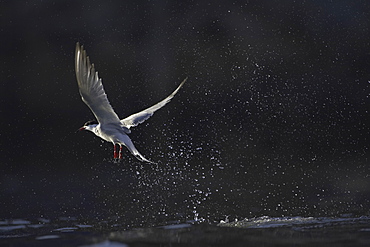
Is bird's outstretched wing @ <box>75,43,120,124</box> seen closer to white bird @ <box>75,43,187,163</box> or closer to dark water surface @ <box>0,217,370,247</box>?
white bird @ <box>75,43,187,163</box>

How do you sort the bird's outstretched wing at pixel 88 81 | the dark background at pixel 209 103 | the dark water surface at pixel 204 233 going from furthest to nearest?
the dark background at pixel 209 103 < the bird's outstretched wing at pixel 88 81 < the dark water surface at pixel 204 233

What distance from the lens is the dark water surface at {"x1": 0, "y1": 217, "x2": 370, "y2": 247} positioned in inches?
204

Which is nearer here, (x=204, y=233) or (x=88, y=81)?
(x=204, y=233)

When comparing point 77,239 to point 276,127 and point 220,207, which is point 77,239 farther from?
point 276,127

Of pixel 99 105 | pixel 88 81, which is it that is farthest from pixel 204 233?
pixel 88 81

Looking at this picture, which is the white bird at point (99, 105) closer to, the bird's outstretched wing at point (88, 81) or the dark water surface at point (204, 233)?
the bird's outstretched wing at point (88, 81)

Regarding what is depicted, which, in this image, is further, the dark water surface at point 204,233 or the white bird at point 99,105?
the white bird at point 99,105

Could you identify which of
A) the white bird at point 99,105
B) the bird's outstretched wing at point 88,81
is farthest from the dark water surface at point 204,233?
the bird's outstretched wing at point 88,81

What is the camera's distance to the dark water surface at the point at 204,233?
519 centimetres

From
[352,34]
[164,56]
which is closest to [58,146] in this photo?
[164,56]

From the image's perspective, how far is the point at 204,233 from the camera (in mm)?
5699

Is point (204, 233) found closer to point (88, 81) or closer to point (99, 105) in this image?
point (99, 105)

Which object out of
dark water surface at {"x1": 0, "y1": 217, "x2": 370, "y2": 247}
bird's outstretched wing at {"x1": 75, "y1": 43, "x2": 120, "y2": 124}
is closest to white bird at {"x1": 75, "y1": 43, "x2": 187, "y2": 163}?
bird's outstretched wing at {"x1": 75, "y1": 43, "x2": 120, "y2": 124}

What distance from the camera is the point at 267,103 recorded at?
12180 mm
